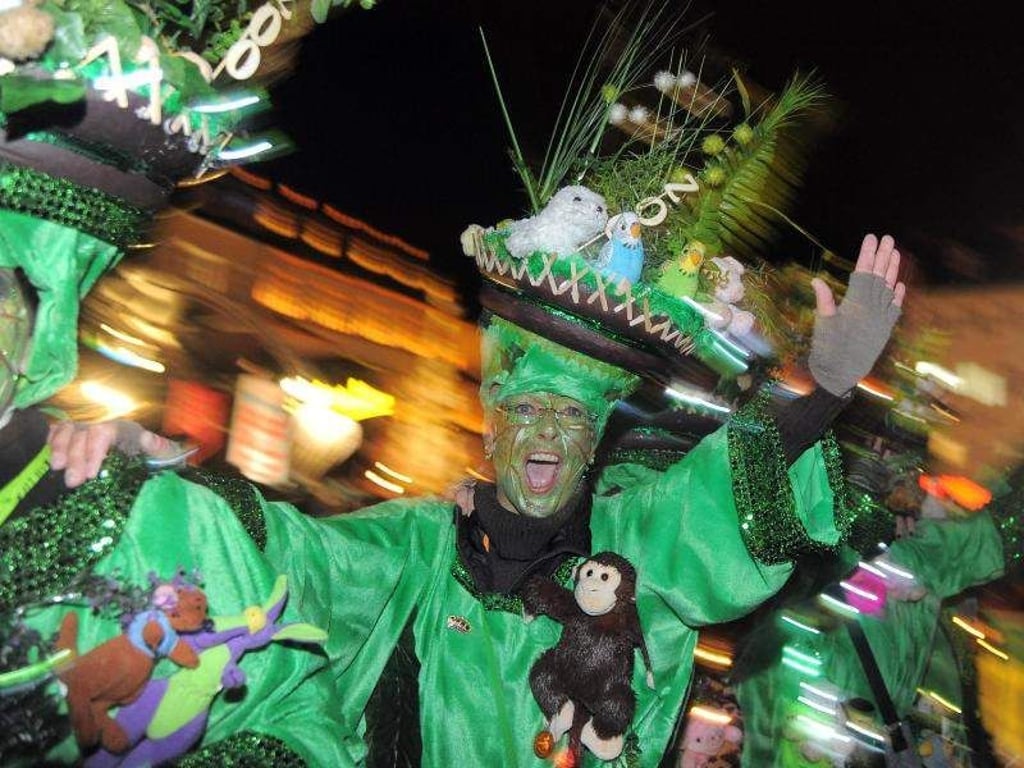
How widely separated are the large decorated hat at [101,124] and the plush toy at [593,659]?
1635mm

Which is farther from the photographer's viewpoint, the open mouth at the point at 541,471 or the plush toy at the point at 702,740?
the plush toy at the point at 702,740

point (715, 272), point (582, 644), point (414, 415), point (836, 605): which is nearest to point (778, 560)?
point (582, 644)

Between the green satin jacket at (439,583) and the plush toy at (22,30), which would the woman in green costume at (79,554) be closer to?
the green satin jacket at (439,583)

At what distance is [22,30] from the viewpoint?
1.90 metres

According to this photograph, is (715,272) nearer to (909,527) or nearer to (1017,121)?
(909,527)

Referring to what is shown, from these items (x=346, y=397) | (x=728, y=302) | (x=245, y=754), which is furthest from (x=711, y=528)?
(x=346, y=397)

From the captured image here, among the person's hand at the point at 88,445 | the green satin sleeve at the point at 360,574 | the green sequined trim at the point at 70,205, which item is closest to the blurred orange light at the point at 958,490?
the green satin sleeve at the point at 360,574

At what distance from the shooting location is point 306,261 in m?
11.8

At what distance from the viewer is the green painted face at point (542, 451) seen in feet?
11.0

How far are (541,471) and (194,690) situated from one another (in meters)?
1.43

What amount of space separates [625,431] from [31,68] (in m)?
2.64

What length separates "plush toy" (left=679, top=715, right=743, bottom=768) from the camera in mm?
4133

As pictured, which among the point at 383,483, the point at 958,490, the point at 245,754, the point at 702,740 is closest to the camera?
the point at 245,754

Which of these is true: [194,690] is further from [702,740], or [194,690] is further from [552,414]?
[702,740]
